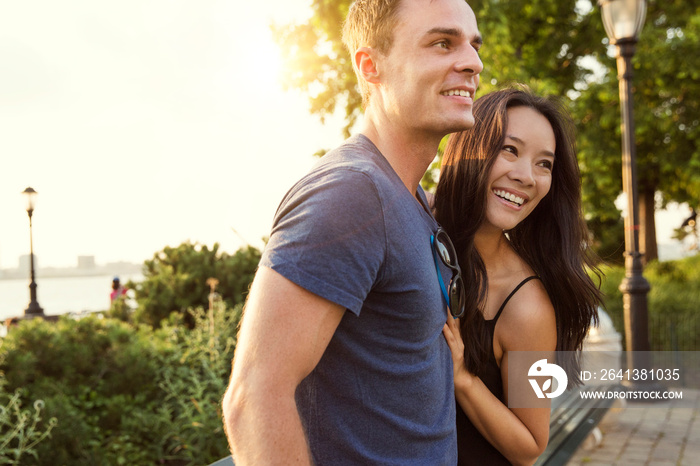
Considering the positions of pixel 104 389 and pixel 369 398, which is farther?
pixel 104 389

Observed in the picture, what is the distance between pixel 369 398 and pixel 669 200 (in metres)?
23.3

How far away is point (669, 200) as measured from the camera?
70.9 feet

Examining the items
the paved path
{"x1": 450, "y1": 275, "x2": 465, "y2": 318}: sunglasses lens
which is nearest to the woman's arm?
{"x1": 450, "y1": 275, "x2": 465, "y2": 318}: sunglasses lens

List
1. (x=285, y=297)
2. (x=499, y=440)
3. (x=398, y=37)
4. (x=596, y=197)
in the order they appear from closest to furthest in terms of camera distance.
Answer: (x=285, y=297) < (x=398, y=37) < (x=499, y=440) < (x=596, y=197)

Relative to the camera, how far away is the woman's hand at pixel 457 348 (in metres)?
2.01

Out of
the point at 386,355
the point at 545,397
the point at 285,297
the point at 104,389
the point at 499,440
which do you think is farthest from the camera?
the point at 104,389

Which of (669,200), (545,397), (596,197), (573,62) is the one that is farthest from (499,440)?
(669,200)

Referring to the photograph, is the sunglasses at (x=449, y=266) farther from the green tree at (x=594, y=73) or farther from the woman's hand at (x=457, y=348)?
the green tree at (x=594, y=73)

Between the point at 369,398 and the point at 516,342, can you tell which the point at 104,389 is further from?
the point at 369,398

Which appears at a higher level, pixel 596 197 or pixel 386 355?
pixel 596 197

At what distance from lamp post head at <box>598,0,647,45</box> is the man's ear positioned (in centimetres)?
651

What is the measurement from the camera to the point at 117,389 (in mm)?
4789

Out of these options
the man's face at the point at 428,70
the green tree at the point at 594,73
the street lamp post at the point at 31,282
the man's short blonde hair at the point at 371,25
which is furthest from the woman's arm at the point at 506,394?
the street lamp post at the point at 31,282

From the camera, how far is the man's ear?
5.82 feet
